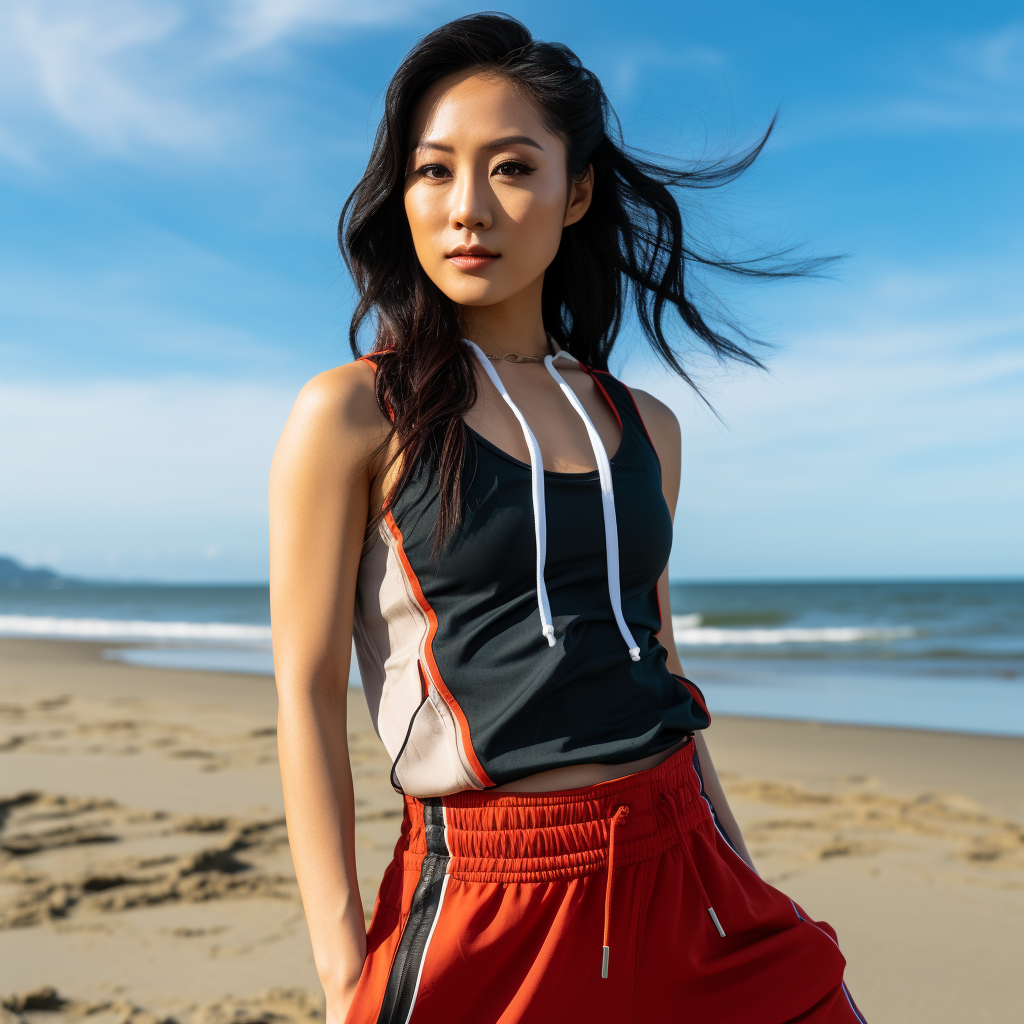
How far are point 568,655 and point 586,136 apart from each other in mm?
860

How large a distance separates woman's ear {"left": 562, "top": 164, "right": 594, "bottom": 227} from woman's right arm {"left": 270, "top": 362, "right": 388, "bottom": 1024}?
58cm

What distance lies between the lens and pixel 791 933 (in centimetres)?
125

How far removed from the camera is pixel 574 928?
Result: 1108 millimetres

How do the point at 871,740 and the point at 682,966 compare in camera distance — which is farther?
the point at 871,740

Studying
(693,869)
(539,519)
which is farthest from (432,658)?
(693,869)

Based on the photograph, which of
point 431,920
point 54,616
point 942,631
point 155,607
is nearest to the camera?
point 431,920

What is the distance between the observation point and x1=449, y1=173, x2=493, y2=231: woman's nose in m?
1.32

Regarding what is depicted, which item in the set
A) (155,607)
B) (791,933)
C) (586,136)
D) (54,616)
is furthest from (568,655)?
(155,607)

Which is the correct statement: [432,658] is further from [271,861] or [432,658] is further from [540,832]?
[271,861]

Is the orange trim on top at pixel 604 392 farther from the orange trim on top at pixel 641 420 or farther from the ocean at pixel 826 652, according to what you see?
the ocean at pixel 826 652

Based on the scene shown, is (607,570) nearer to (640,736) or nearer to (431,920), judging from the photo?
(640,736)

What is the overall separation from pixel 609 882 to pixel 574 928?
68mm

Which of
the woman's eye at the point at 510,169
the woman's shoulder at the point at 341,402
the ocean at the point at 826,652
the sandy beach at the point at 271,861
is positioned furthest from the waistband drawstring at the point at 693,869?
the ocean at the point at 826,652

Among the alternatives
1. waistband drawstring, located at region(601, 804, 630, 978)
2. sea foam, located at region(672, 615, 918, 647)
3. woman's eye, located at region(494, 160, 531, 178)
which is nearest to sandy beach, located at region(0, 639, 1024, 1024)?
waistband drawstring, located at region(601, 804, 630, 978)
